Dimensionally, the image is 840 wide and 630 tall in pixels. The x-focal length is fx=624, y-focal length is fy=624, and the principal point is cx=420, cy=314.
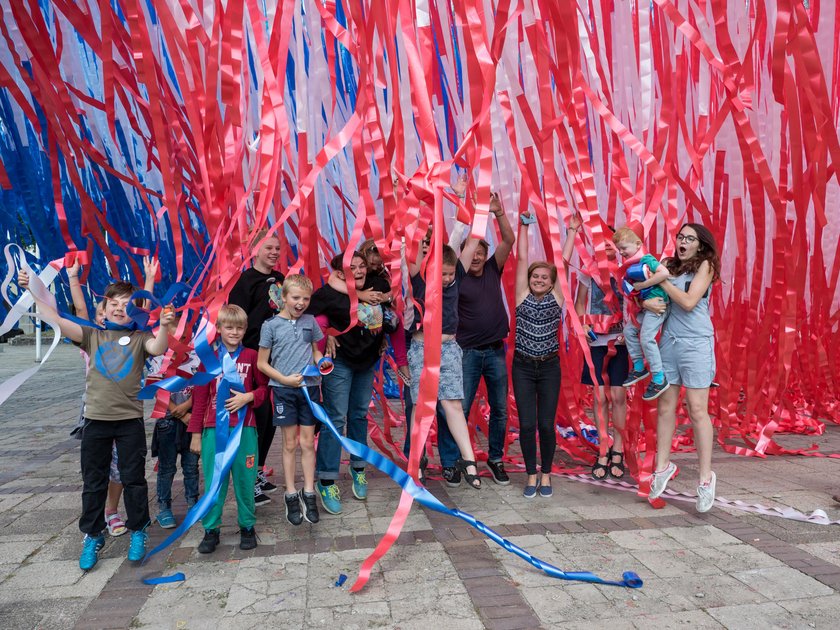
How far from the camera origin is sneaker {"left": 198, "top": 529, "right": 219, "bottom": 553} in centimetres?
265

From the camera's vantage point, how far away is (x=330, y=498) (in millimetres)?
3172

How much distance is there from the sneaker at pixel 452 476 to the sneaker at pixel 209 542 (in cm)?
138

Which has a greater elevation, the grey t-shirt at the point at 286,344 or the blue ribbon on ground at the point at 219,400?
the grey t-shirt at the point at 286,344

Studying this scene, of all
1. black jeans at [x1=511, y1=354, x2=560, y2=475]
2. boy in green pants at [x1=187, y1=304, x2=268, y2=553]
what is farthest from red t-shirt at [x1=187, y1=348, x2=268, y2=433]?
black jeans at [x1=511, y1=354, x2=560, y2=475]

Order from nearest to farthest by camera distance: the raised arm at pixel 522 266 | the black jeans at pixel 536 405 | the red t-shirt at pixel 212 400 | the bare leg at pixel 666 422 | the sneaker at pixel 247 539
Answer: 1. the sneaker at pixel 247 539
2. the red t-shirt at pixel 212 400
3. the bare leg at pixel 666 422
4. the black jeans at pixel 536 405
5. the raised arm at pixel 522 266

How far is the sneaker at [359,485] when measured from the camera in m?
3.38

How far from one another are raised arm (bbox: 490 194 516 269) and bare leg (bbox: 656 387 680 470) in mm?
1164

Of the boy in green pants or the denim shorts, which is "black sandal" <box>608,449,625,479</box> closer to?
the denim shorts

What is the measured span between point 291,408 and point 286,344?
1.04ft

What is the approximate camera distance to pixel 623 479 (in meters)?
3.60

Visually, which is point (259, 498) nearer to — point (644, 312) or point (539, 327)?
point (539, 327)

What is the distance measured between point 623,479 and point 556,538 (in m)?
1.06

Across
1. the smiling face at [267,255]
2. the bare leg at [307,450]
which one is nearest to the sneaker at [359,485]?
the bare leg at [307,450]

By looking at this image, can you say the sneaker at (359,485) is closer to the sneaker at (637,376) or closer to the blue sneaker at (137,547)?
the blue sneaker at (137,547)
